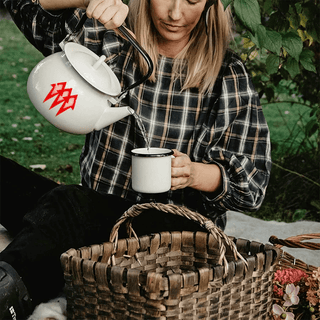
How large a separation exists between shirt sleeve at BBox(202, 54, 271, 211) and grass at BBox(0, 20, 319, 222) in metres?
0.99

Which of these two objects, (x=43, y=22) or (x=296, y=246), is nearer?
(x=296, y=246)

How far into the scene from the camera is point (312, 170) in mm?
2670

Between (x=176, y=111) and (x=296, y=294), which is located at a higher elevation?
(x=176, y=111)

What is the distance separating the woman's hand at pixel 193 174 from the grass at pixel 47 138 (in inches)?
47.1

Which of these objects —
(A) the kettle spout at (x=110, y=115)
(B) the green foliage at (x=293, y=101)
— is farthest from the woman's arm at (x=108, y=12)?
(B) the green foliage at (x=293, y=101)

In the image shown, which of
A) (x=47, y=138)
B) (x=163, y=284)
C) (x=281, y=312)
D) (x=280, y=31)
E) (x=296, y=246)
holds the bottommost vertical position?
(x=47, y=138)

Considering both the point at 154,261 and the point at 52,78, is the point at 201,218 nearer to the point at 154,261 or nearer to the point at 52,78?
the point at 154,261

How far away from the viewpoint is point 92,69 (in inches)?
46.9

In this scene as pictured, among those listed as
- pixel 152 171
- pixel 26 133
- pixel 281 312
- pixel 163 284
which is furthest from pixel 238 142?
pixel 26 133

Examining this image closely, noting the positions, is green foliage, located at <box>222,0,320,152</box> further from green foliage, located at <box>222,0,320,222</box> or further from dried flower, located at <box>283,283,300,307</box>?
dried flower, located at <box>283,283,300,307</box>

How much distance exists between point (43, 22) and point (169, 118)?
1.76ft

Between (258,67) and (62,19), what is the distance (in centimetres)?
133

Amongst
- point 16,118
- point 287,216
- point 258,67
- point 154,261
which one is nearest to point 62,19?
point 154,261

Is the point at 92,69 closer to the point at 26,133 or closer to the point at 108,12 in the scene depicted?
the point at 108,12
